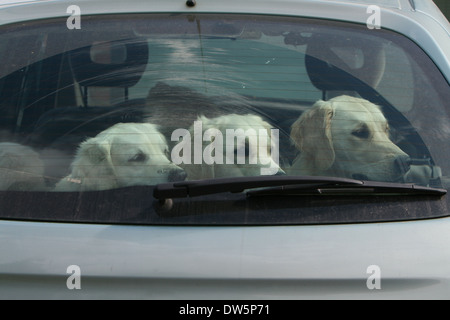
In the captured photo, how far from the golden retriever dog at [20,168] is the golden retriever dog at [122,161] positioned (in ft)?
0.26

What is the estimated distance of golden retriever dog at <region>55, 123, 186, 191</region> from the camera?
1.86 meters

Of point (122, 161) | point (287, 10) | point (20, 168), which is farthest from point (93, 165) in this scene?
point (287, 10)

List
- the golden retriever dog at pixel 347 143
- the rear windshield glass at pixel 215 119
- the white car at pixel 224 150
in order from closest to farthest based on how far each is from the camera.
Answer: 1. the white car at pixel 224 150
2. the rear windshield glass at pixel 215 119
3. the golden retriever dog at pixel 347 143

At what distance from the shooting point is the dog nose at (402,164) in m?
1.93

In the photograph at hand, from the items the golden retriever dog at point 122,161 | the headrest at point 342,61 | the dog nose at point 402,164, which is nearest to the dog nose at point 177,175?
the golden retriever dog at point 122,161

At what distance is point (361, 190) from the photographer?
6.03ft

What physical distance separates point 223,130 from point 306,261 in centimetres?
53

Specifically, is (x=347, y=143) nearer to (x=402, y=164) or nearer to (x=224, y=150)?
(x=402, y=164)

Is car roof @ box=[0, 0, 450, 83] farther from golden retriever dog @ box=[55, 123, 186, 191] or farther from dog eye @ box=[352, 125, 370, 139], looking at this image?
golden retriever dog @ box=[55, 123, 186, 191]

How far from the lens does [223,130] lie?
2006 millimetres

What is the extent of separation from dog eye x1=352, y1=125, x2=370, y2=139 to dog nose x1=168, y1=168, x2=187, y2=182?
558 mm

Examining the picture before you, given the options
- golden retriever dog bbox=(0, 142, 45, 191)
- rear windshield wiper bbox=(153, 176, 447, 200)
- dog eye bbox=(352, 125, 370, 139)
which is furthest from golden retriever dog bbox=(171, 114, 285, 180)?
golden retriever dog bbox=(0, 142, 45, 191)

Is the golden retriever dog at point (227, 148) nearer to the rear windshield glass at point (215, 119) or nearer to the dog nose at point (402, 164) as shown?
the rear windshield glass at point (215, 119)
